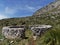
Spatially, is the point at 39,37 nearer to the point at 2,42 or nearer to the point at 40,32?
the point at 40,32

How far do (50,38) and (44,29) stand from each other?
65.1 inches

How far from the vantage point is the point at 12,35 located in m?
13.7

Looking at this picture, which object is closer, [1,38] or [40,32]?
[40,32]

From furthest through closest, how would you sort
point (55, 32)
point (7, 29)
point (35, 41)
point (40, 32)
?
1. point (7, 29)
2. point (40, 32)
3. point (35, 41)
4. point (55, 32)

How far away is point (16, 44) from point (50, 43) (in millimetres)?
2411

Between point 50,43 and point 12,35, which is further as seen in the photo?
point 12,35

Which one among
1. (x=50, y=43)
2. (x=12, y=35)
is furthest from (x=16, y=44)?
(x=50, y=43)

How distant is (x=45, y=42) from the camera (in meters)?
11.4

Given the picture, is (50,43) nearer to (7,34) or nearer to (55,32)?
(55,32)

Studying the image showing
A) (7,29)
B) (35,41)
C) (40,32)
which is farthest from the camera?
(7,29)

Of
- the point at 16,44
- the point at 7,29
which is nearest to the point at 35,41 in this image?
the point at 16,44

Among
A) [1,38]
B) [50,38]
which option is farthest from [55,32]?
[1,38]

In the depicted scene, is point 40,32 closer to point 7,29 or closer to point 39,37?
point 39,37

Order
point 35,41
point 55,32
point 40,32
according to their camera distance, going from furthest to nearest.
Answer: point 40,32, point 35,41, point 55,32
